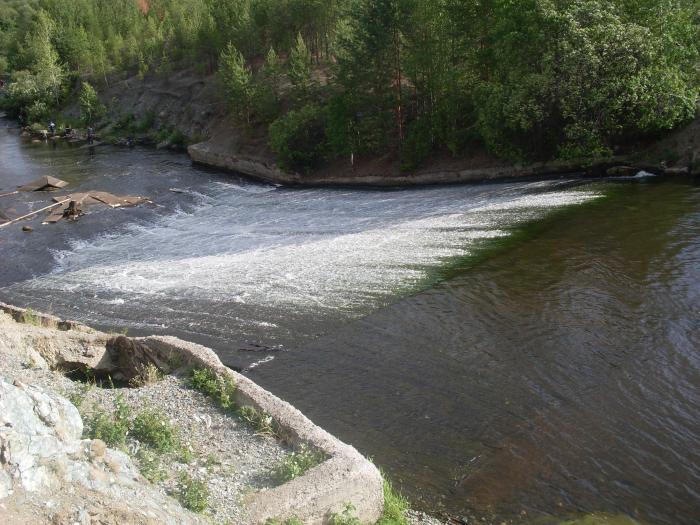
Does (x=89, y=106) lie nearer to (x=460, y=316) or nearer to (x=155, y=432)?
(x=460, y=316)

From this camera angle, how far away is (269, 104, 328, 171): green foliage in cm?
3712

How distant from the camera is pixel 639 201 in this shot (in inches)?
959

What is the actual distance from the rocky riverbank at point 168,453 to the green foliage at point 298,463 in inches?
0.7

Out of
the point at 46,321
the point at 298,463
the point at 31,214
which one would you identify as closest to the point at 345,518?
the point at 298,463

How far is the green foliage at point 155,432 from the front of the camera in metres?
9.16

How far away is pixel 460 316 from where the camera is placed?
1591 cm

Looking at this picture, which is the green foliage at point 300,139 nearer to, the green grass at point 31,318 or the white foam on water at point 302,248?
the white foam on water at point 302,248

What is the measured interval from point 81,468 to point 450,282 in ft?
40.4

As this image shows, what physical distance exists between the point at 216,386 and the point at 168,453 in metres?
1.98

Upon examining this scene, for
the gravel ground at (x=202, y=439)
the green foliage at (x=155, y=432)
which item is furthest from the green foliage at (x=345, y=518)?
the green foliage at (x=155, y=432)

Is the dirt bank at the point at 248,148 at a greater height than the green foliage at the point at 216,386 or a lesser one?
greater

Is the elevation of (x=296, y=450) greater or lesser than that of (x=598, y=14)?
lesser

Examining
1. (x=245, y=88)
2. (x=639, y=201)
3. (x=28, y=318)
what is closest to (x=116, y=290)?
(x=28, y=318)

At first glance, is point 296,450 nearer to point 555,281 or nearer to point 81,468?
point 81,468
